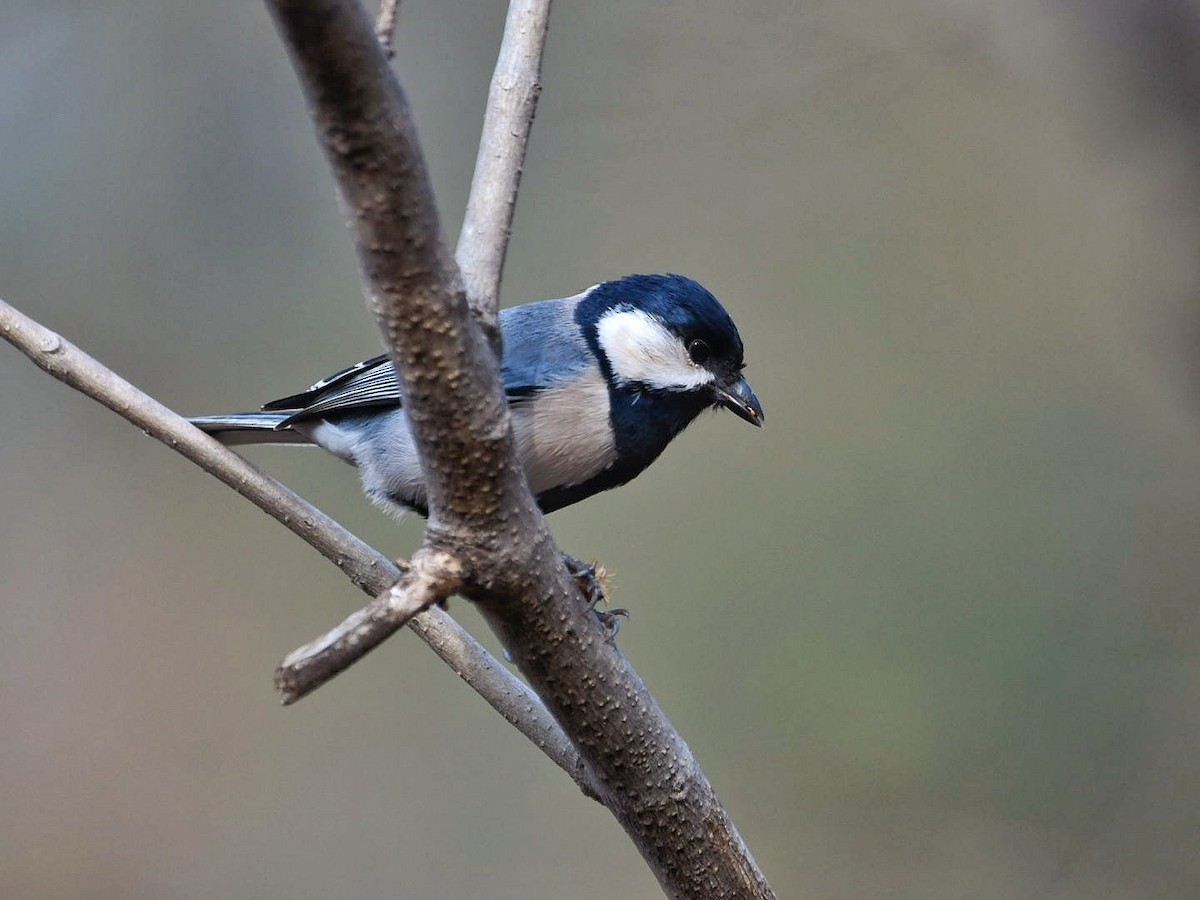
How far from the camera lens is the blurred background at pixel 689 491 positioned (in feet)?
10.2

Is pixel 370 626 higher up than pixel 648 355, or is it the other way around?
pixel 648 355

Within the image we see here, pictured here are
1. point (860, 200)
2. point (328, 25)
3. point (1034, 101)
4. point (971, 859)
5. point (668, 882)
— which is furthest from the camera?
point (860, 200)

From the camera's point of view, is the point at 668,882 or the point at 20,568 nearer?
the point at 668,882

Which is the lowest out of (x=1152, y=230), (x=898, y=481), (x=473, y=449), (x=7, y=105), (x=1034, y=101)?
(x=473, y=449)

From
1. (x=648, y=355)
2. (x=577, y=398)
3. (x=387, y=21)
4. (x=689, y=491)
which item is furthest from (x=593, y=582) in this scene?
(x=689, y=491)

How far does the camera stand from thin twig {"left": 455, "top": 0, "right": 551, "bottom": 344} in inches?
55.2

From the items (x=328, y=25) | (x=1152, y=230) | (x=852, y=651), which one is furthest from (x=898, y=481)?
(x=328, y=25)

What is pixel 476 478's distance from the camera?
113cm

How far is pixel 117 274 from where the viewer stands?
3688 millimetres

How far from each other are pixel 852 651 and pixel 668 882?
181 centimetres

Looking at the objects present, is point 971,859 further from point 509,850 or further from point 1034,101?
point 1034,101

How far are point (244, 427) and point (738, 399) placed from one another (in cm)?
92

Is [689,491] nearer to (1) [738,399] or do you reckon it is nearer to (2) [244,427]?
(1) [738,399]

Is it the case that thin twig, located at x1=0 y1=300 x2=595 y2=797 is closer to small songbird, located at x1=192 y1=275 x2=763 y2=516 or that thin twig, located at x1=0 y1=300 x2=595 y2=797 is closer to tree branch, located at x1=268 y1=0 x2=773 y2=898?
tree branch, located at x1=268 y1=0 x2=773 y2=898
